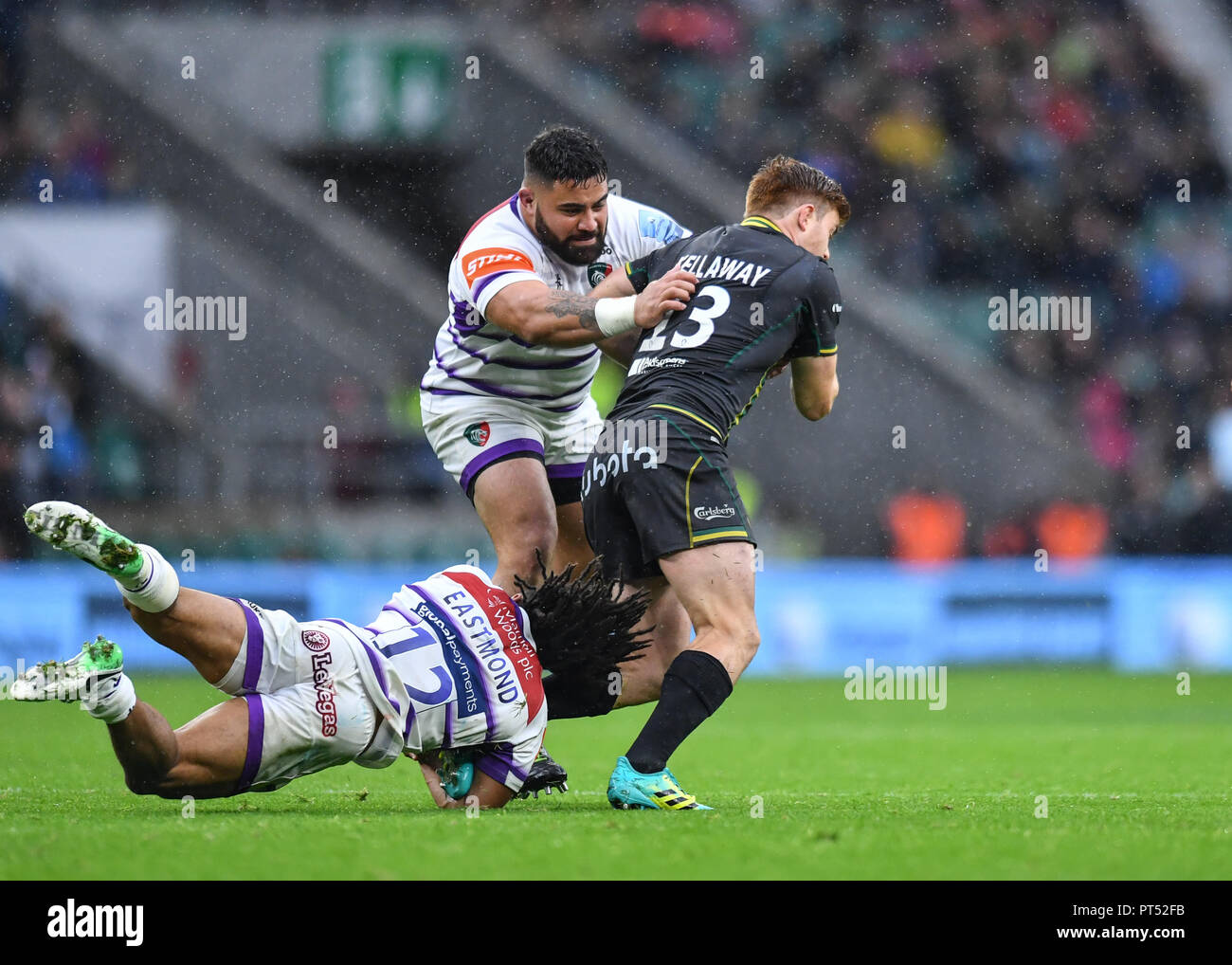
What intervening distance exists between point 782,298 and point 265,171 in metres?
12.5

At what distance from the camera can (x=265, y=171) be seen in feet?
54.5

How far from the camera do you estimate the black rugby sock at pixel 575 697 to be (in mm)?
5129

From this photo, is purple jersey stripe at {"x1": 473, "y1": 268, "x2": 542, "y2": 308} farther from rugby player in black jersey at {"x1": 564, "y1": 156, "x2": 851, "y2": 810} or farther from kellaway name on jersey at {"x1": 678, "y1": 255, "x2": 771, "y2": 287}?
kellaway name on jersey at {"x1": 678, "y1": 255, "x2": 771, "y2": 287}

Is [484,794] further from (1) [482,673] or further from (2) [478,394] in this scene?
(2) [478,394]

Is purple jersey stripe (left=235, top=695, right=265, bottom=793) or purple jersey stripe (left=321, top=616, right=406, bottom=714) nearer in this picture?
purple jersey stripe (left=235, top=695, right=265, bottom=793)

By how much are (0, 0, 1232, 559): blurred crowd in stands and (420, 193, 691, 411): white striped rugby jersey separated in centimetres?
931

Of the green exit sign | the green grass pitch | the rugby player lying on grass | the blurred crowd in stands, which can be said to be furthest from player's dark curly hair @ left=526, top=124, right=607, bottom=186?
the green exit sign

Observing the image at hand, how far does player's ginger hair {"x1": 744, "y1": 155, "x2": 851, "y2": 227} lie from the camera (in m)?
5.43

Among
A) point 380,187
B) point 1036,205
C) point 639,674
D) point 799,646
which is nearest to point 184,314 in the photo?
point 380,187

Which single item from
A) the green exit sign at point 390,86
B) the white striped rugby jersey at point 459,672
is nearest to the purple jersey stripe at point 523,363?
the white striped rugby jersey at point 459,672

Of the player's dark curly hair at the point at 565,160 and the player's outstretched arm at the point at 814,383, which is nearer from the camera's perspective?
the player's outstretched arm at the point at 814,383

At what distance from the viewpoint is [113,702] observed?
13.5 feet

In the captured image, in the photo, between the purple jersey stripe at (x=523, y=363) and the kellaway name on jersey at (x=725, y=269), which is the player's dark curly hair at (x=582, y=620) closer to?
the kellaway name on jersey at (x=725, y=269)

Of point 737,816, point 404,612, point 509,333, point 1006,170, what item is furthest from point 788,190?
point 1006,170
